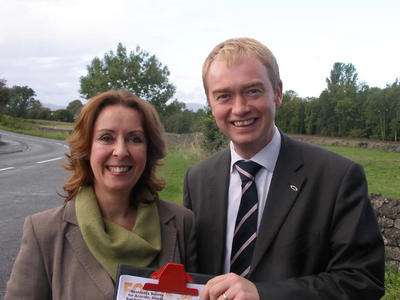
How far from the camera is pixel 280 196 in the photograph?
2221 mm

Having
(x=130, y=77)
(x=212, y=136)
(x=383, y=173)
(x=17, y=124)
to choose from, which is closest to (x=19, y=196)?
(x=212, y=136)

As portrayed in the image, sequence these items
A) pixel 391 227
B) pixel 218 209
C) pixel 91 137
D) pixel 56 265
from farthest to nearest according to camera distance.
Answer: pixel 391 227 < pixel 218 209 < pixel 91 137 < pixel 56 265

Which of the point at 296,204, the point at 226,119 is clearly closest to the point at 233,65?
the point at 226,119

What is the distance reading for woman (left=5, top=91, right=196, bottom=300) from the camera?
6.70ft

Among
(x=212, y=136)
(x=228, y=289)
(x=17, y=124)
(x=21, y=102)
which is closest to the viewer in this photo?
(x=228, y=289)

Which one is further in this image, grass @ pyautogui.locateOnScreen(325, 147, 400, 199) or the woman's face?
grass @ pyautogui.locateOnScreen(325, 147, 400, 199)

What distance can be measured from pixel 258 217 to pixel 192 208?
58cm

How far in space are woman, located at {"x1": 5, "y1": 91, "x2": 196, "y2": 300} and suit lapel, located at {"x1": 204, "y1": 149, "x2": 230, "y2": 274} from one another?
13cm

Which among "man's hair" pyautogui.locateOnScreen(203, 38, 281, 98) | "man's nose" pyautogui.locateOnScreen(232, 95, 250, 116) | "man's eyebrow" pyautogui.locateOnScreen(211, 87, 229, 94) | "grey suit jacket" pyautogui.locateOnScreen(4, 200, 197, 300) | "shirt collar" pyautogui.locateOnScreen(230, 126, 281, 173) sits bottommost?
"grey suit jacket" pyautogui.locateOnScreen(4, 200, 197, 300)

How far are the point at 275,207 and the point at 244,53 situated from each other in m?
0.88

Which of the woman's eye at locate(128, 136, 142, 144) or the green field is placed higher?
the woman's eye at locate(128, 136, 142, 144)

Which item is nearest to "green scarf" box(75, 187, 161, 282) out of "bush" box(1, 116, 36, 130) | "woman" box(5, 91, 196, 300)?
"woman" box(5, 91, 196, 300)

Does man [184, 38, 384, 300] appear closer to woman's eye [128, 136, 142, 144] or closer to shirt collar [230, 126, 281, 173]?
shirt collar [230, 126, 281, 173]

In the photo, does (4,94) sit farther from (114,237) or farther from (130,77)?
(114,237)
